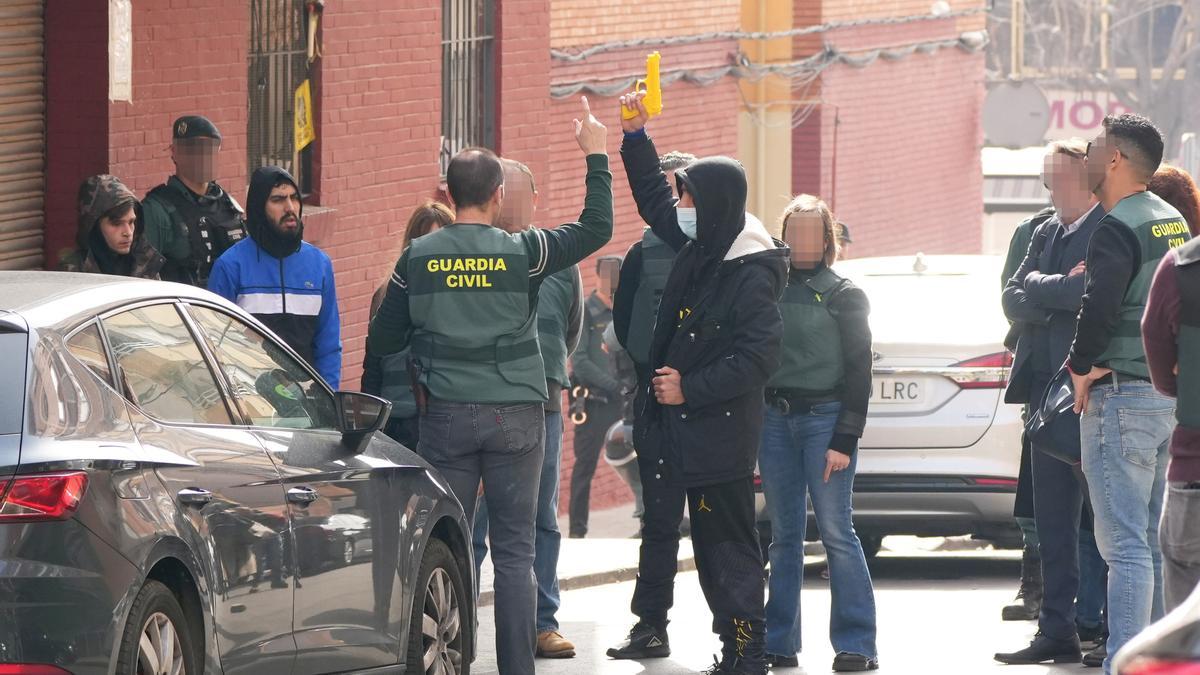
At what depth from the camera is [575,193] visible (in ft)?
55.3

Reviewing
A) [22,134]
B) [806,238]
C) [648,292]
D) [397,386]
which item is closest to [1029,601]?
[806,238]

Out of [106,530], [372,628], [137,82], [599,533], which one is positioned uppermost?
[137,82]

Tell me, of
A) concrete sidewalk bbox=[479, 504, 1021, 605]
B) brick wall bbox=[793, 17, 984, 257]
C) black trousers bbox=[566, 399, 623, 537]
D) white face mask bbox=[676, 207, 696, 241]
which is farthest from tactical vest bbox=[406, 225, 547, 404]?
brick wall bbox=[793, 17, 984, 257]

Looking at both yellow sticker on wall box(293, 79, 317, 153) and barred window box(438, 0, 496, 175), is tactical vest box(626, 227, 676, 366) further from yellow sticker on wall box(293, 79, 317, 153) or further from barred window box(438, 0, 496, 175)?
barred window box(438, 0, 496, 175)

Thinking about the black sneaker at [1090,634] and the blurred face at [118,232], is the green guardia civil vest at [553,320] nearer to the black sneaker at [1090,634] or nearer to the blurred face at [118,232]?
the blurred face at [118,232]

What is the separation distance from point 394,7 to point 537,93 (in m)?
2.21

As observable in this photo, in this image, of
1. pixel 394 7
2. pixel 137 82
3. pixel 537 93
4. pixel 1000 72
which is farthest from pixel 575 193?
pixel 1000 72

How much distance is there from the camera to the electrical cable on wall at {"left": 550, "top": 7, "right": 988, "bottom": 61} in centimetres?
1689

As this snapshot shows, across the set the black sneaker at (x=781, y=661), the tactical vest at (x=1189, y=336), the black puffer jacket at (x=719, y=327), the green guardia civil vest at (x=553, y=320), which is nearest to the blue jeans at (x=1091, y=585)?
the black sneaker at (x=781, y=661)

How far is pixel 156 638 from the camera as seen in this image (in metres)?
5.32

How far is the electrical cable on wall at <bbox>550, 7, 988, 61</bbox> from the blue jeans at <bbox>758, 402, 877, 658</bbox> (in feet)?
27.9

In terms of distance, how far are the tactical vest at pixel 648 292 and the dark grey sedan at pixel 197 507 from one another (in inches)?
46.2

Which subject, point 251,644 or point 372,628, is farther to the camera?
point 372,628

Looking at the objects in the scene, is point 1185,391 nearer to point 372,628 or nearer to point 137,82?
point 372,628
